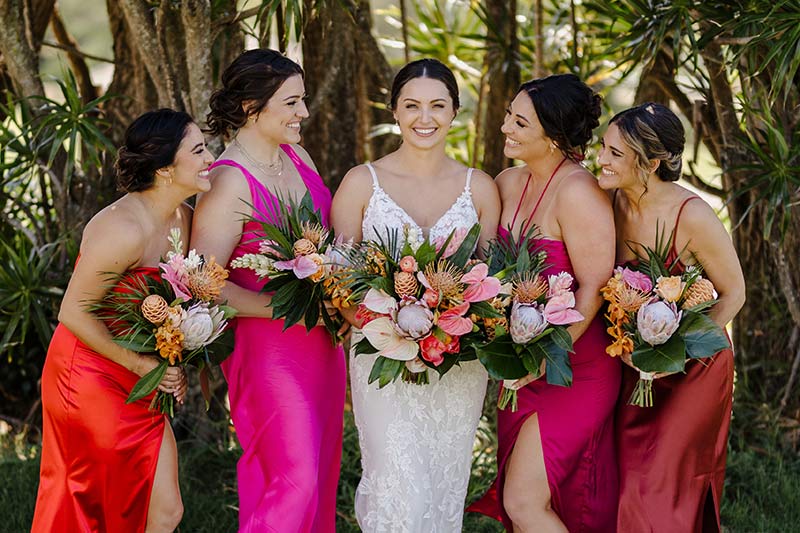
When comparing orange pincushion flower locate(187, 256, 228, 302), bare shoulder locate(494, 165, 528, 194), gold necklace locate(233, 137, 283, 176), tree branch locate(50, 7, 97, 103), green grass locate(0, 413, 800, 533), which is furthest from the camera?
→ tree branch locate(50, 7, 97, 103)

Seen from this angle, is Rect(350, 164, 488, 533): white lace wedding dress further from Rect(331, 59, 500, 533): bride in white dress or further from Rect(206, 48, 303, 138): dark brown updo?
Rect(206, 48, 303, 138): dark brown updo

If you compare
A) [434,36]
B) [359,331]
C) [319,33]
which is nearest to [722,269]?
[359,331]

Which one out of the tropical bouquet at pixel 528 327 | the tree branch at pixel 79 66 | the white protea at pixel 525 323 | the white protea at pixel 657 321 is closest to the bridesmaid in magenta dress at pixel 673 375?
the white protea at pixel 657 321

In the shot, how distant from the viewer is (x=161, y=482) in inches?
152

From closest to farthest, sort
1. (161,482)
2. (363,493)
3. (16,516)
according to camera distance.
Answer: (161,482), (363,493), (16,516)

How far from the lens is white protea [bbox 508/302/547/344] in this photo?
356 centimetres

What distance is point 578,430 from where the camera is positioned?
3967 mm

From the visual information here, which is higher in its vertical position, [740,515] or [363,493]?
[363,493]

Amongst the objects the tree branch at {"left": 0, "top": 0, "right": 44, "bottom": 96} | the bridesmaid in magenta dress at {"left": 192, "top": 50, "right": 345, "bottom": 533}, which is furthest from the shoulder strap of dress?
the tree branch at {"left": 0, "top": 0, "right": 44, "bottom": 96}

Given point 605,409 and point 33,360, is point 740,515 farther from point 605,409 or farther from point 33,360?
point 33,360

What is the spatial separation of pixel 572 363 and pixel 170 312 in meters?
1.54

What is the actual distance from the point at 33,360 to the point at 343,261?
3859 millimetres

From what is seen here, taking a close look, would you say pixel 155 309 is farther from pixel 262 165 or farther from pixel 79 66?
pixel 79 66

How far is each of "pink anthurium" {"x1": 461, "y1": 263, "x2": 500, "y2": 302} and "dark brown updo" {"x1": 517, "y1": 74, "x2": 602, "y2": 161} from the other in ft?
2.62
